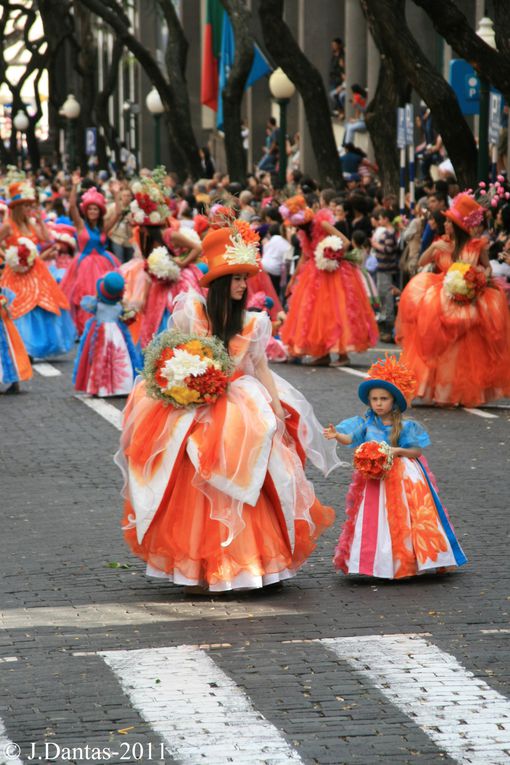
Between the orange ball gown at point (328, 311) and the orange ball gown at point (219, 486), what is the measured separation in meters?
10.6

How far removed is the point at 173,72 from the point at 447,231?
22.1 m

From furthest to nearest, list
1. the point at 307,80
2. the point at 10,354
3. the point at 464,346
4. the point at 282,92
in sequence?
the point at 282,92 < the point at 307,80 < the point at 10,354 < the point at 464,346

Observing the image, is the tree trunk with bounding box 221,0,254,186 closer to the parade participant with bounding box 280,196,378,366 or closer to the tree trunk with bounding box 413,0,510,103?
the tree trunk with bounding box 413,0,510,103

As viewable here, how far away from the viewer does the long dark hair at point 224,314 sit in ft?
26.9

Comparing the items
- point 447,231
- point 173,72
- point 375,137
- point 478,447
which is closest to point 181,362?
point 478,447

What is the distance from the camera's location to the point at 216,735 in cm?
605

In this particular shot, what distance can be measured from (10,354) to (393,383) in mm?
8303

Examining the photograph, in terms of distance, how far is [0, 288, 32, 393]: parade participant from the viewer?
1623 cm

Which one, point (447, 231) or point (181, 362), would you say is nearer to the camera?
point (181, 362)

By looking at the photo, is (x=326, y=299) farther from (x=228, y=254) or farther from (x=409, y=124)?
(x=228, y=254)

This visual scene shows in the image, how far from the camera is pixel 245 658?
7.12 m

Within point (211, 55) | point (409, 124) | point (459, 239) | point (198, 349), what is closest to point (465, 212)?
point (459, 239)

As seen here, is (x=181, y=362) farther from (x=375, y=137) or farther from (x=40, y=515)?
(x=375, y=137)

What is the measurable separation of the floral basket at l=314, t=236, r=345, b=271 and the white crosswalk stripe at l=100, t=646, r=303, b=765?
465 inches
